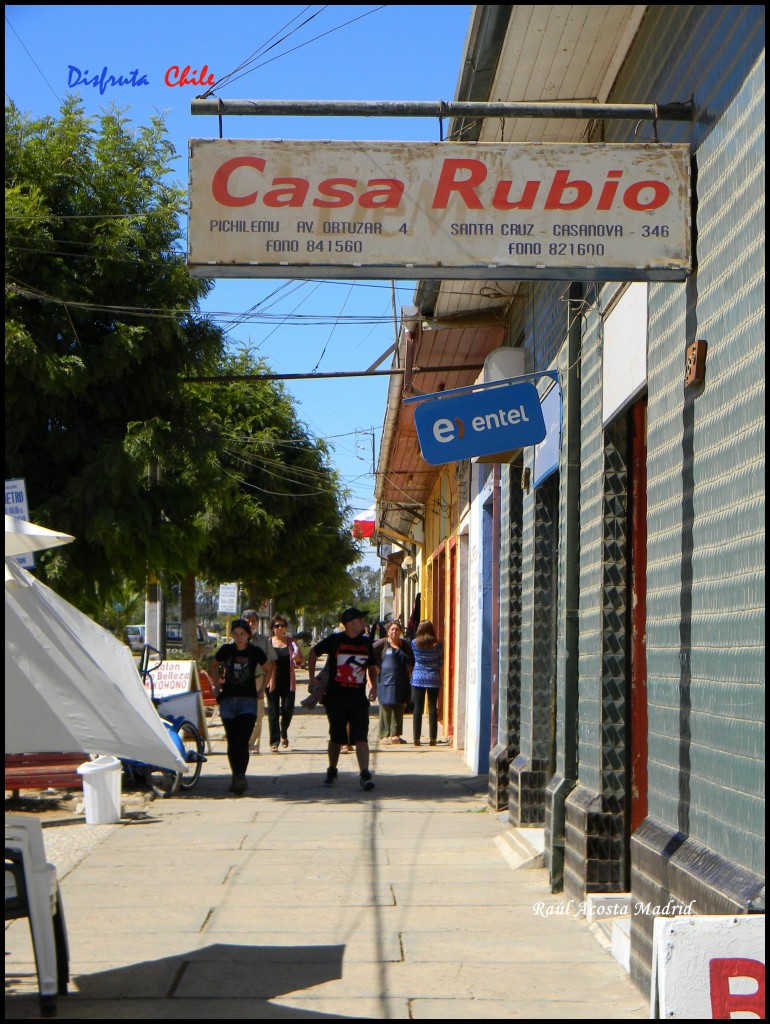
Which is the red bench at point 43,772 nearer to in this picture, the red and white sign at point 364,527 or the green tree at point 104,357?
the green tree at point 104,357

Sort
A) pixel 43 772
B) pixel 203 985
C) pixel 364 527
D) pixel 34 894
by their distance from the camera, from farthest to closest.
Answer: pixel 364 527 < pixel 43 772 < pixel 203 985 < pixel 34 894

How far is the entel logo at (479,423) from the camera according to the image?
7.70m

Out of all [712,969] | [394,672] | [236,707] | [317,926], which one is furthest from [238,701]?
[712,969]

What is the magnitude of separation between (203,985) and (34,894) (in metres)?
1.00

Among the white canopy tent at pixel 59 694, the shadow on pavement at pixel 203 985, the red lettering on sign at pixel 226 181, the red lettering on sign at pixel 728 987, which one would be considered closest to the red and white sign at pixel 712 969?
the red lettering on sign at pixel 728 987

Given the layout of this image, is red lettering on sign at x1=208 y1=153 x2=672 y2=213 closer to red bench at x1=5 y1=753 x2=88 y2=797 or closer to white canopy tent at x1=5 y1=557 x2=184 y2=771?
white canopy tent at x1=5 y1=557 x2=184 y2=771

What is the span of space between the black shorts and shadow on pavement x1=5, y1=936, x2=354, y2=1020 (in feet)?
20.3

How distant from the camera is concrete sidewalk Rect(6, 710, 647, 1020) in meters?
5.58

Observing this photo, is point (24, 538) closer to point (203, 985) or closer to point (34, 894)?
point (34, 894)

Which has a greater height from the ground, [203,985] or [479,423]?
[479,423]

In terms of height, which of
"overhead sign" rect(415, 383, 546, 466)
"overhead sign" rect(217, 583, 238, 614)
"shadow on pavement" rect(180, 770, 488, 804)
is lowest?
"shadow on pavement" rect(180, 770, 488, 804)

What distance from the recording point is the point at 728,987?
161 inches

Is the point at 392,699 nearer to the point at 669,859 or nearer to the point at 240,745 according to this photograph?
the point at 240,745

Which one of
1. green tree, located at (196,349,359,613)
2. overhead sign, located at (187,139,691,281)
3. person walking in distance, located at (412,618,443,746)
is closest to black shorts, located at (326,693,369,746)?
person walking in distance, located at (412,618,443,746)
